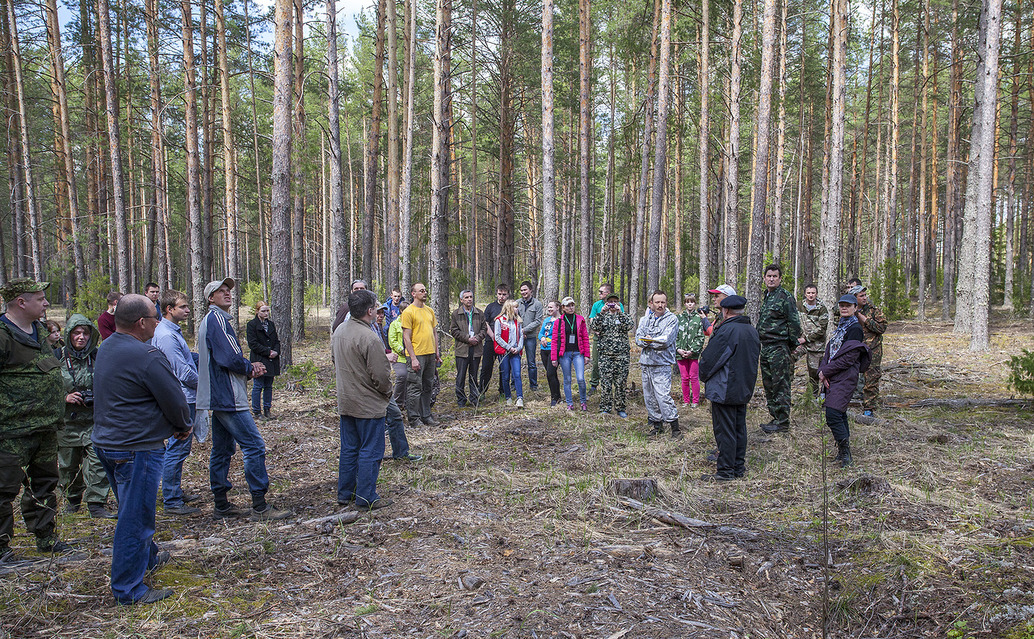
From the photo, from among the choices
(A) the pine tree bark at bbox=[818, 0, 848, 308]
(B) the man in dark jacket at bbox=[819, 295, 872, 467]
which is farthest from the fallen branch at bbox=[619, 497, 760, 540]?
(A) the pine tree bark at bbox=[818, 0, 848, 308]

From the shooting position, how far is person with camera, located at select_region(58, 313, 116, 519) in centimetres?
504

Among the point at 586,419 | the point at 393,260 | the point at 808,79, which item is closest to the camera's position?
the point at 586,419

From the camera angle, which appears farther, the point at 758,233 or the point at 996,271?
the point at 996,271

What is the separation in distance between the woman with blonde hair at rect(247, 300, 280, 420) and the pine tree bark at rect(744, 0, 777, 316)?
8.07m

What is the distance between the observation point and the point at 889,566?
3.83 meters

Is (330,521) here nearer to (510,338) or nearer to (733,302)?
(733,302)

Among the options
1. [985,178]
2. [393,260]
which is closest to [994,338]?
[985,178]

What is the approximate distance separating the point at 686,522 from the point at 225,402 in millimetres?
3990

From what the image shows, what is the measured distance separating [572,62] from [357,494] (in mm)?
19310

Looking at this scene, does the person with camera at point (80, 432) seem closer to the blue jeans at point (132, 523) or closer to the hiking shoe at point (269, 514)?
the hiking shoe at point (269, 514)

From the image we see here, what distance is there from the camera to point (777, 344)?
7480 millimetres

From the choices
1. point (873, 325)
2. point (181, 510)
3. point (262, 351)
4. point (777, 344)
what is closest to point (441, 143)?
point (262, 351)

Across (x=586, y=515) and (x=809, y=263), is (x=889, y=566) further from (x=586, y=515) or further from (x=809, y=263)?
(x=809, y=263)

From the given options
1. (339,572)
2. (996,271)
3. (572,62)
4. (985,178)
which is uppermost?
(572,62)
